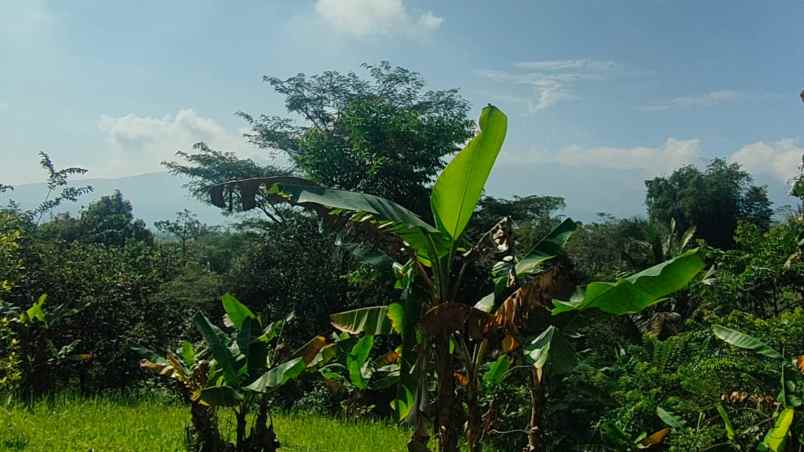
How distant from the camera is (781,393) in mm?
4887

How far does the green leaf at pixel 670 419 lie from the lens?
547 centimetres

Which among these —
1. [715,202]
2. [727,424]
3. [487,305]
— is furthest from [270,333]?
[715,202]

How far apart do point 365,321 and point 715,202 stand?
29739 mm

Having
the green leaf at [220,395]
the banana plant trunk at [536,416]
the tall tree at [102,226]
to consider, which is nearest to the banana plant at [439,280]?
the banana plant trunk at [536,416]

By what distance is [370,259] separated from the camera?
508cm

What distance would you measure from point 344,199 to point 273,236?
9.43 meters

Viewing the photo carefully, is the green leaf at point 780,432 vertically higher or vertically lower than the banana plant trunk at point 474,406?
lower

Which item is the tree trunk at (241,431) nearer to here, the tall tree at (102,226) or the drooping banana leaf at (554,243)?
the drooping banana leaf at (554,243)

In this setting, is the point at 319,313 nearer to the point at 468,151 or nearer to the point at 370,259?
the point at 370,259

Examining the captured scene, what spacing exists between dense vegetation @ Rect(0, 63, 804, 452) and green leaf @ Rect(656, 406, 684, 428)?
0.08 feet

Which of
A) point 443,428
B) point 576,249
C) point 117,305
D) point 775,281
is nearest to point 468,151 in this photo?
point 443,428

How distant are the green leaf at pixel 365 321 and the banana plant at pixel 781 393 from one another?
2903 millimetres

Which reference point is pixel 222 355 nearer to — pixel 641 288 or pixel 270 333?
pixel 270 333

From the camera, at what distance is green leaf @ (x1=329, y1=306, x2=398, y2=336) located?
458 centimetres
